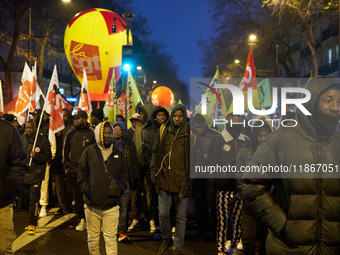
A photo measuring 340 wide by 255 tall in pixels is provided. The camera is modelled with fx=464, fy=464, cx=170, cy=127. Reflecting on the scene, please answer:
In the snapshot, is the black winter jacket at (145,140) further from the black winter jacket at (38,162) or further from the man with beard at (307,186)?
the man with beard at (307,186)

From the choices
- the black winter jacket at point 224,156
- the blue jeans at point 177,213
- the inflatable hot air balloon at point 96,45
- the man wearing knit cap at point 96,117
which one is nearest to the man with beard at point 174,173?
the blue jeans at point 177,213

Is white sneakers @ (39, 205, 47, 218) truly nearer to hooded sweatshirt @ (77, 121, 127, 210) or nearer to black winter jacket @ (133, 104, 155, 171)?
black winter jacket @ (133, 104, 155, 171)

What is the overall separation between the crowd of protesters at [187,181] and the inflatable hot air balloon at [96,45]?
206 inches

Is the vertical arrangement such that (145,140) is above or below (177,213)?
above

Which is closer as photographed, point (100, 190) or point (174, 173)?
point (100, 190)

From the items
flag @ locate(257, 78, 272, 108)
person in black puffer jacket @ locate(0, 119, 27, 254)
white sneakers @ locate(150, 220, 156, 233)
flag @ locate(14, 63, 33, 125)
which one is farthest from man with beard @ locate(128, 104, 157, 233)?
flag @ locate(257, 78, 272, 108)

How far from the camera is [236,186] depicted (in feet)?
22.1

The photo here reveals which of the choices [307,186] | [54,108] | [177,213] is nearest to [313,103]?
[307,186]

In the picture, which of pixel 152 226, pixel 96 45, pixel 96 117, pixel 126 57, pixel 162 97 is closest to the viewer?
pixel 152 226

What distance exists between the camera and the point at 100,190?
568 cm

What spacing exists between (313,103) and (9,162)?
324 centimetres

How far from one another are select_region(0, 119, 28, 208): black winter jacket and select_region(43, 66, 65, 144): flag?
3774mm

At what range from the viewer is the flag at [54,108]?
8789 millimetres

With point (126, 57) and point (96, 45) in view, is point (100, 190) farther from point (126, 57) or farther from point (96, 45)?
point (96, 45)
